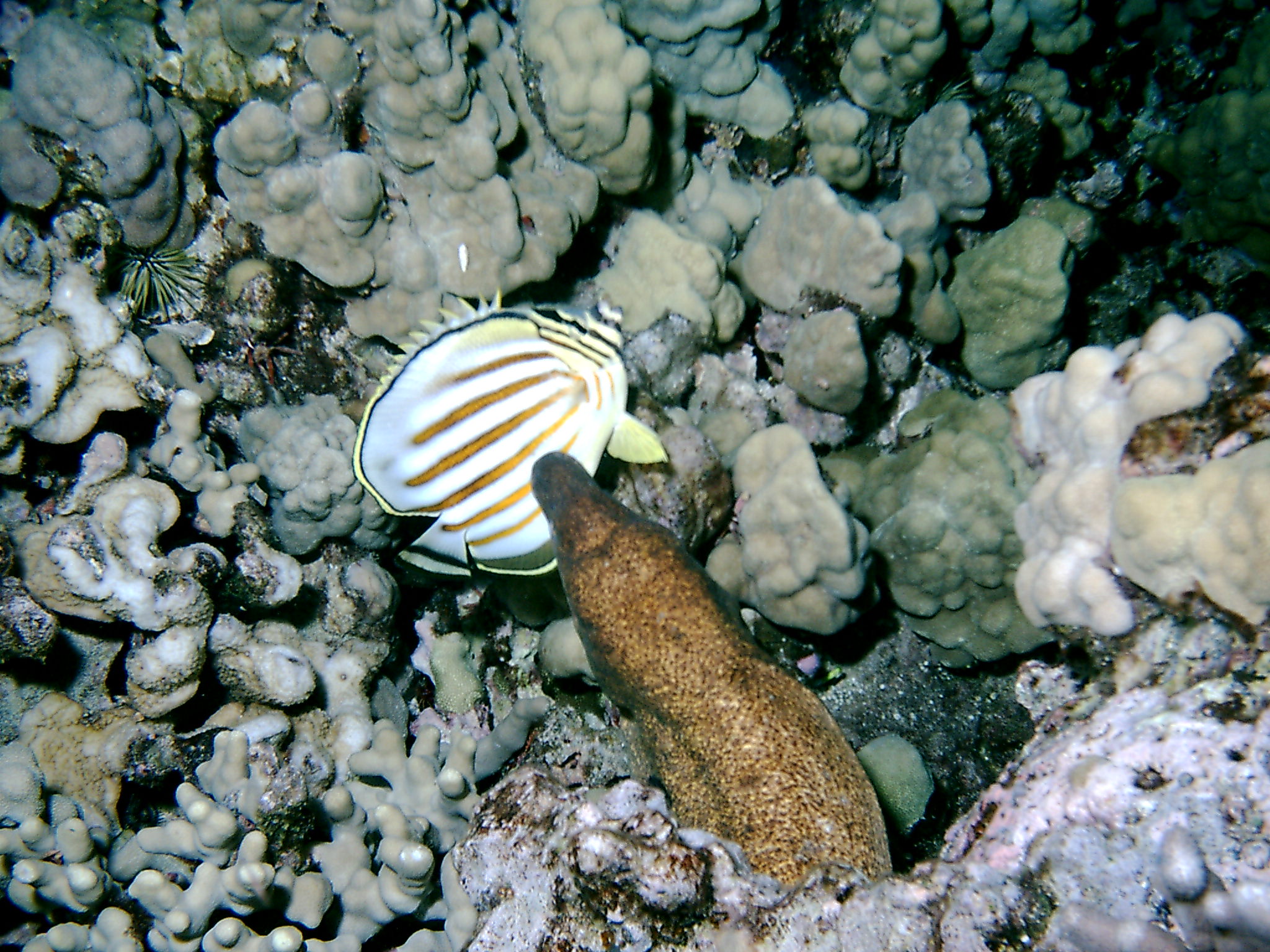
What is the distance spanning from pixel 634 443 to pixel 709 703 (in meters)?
0.88

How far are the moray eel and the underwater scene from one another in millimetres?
13

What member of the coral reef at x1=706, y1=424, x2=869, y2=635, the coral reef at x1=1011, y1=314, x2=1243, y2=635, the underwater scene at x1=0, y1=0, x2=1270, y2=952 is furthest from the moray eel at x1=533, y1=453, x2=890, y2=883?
the coral reef at x1=1011, y1=314, x2=1243, y2=635

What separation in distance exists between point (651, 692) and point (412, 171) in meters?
2.30

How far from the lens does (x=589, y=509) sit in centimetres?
212

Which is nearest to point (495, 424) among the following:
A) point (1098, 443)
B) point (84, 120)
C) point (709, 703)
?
point (709, 703)

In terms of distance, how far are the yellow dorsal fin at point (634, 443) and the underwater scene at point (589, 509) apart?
0.07 ft

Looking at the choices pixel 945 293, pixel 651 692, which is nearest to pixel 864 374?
pixel 945 293

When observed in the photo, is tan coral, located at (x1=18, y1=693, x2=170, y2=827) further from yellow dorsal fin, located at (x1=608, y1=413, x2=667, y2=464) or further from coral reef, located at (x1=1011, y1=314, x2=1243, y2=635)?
coral reef, located at (x1=1011, y1=314, x2=1243, y2=635)

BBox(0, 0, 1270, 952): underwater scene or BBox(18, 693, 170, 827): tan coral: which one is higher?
BBox(0, 0, 1270, 952): underwater scene

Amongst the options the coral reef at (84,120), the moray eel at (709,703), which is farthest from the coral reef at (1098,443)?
the coral reef at (84,120)

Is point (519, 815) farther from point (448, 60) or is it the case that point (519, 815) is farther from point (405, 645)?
point (448, 60)

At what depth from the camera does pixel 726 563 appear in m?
2.97

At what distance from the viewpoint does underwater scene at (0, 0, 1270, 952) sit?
5.85 ft

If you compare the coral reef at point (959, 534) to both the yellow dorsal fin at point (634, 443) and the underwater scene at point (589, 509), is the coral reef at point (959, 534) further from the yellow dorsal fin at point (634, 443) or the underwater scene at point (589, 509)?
the yellow dorsal fin at point (634, 443)
